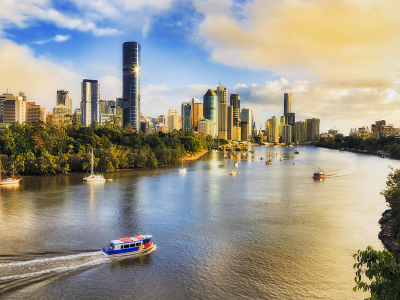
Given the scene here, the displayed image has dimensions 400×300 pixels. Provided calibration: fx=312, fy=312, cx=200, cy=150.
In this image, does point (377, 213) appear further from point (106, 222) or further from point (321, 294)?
point (106, 222)

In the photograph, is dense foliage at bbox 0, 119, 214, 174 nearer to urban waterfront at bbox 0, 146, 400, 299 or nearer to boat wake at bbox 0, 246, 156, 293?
urban waterfront at bbox 0, 146, 400, 299

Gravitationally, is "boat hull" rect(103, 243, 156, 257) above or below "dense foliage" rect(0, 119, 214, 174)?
below

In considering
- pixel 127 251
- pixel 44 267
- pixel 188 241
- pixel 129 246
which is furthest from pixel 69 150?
pixel 44 267

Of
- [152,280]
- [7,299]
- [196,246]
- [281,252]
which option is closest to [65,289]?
[7,299]

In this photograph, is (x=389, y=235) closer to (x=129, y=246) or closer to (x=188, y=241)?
(x=188, y=241)

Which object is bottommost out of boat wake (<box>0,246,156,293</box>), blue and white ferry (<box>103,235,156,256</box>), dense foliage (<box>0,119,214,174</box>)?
boat wake (<box>0,246,156,293</box>)

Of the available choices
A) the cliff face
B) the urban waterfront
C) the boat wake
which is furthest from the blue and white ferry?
the cliff face

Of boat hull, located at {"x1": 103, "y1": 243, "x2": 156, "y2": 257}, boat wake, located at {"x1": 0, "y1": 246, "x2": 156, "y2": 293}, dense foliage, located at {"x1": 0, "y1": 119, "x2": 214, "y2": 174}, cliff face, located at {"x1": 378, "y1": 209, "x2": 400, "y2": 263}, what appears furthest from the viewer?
dense foliage, located at {"x1": 0, "y1": 119, "x2": 214, "y2": 174}
